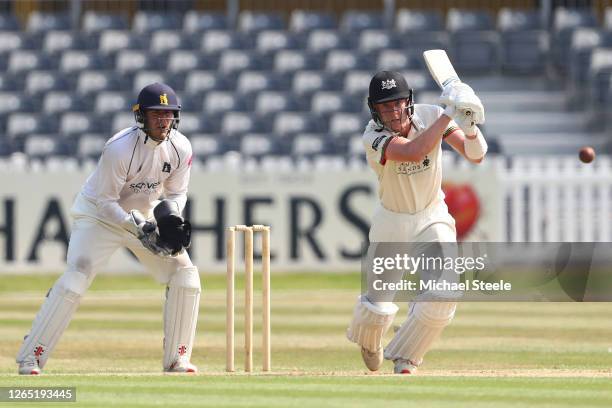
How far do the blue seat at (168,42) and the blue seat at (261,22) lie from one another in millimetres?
953

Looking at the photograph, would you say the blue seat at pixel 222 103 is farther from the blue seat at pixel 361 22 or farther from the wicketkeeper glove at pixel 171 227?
the wicketkeeper glove at pixel 171 227

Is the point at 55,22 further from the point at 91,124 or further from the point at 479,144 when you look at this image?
the point at 479,144

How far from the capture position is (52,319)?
9258 millimetres

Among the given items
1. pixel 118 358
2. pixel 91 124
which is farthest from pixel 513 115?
pixel 118 358

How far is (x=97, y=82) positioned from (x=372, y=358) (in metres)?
14.5

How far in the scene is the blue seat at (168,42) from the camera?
2378 cm

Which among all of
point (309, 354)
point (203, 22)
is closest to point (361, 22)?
point (203, 22)

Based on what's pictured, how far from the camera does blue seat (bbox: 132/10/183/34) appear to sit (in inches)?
974

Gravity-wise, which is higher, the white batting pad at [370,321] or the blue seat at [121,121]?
the blue seat at [121,121]

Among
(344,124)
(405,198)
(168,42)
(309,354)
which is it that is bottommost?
(309,354)

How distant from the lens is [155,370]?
9852mm

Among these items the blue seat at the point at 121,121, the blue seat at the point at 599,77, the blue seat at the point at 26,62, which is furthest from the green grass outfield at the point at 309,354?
the blue seat at the point at 26,62

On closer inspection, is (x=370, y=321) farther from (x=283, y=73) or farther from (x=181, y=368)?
(x=283, y=73)

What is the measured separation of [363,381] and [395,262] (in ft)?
3.16
